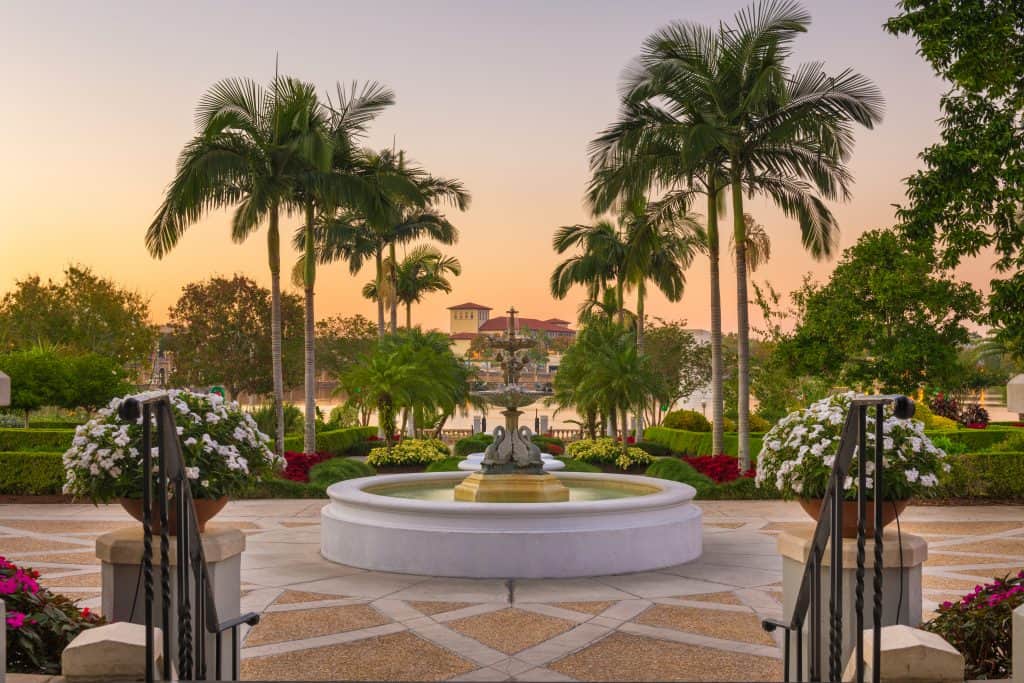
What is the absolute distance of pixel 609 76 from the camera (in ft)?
78.6

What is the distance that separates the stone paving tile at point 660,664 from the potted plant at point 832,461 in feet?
4.10

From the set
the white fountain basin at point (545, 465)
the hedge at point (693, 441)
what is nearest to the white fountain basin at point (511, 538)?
the white fountain basin at point (545, 465)

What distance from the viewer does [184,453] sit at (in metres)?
6.41

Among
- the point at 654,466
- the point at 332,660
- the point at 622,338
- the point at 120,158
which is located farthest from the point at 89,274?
the point at 332,660

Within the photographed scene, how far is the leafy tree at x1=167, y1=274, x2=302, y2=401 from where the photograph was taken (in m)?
48.1

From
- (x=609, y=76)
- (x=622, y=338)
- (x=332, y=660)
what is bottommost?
(x=332, y=660)

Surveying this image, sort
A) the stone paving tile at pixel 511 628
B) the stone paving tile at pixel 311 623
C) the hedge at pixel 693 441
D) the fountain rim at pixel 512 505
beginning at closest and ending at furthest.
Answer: the stone paving tile at pixel 511 628, the stone paving tile at pixel 311 623, the fountain rim at pixel 512 505, the hedge at pixel 693 441

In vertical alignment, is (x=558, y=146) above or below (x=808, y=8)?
below

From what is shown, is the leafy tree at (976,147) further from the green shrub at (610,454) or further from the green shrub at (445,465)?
the green shrub at (445,465)

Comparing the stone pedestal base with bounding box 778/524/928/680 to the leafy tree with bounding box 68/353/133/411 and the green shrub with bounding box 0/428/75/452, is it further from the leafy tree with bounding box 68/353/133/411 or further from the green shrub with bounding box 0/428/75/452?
the leafy tree with bounding box 68/353/133/411

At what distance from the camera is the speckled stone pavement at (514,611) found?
267 inches

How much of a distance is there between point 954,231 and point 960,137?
1953 millimetres

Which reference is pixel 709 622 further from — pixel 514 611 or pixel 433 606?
pixel 433 606

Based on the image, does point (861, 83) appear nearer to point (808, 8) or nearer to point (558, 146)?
point (808, 8)
